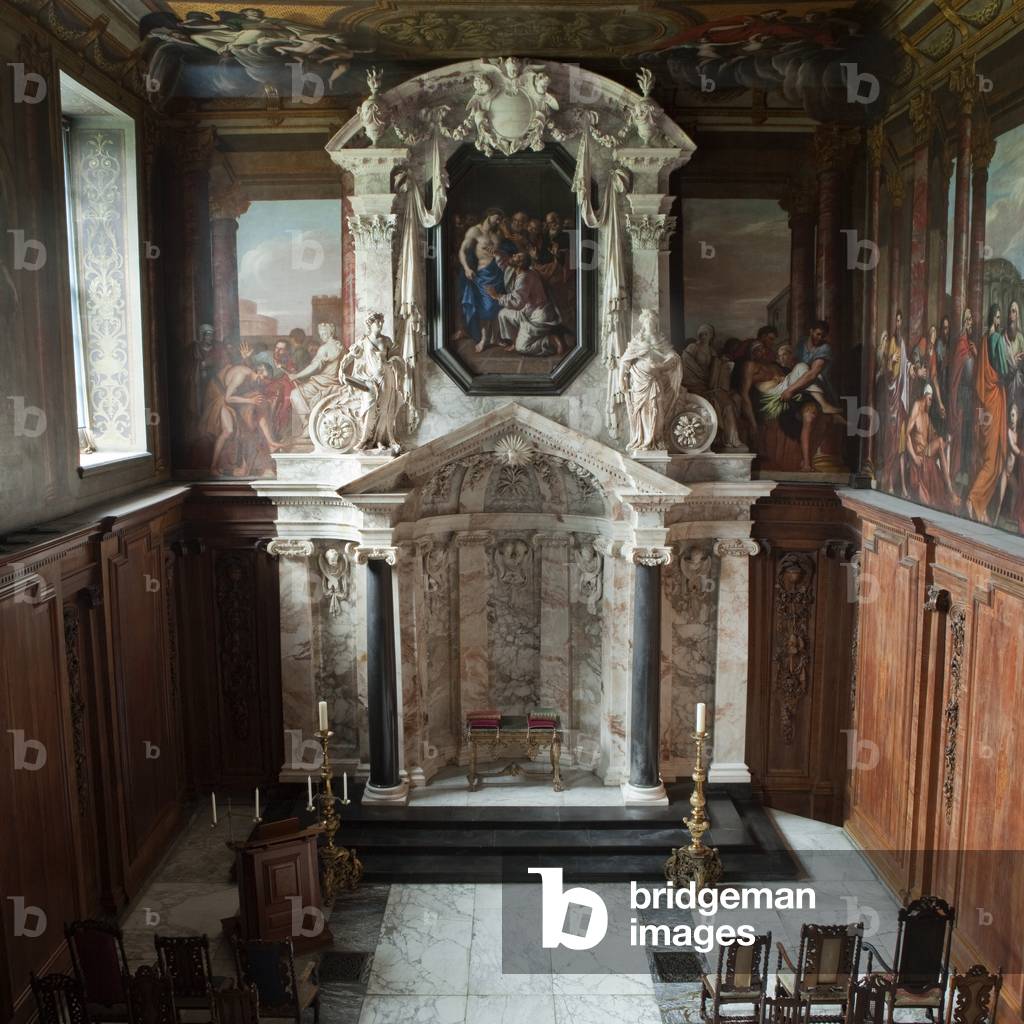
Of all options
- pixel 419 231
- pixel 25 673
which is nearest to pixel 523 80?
pixel 419 231

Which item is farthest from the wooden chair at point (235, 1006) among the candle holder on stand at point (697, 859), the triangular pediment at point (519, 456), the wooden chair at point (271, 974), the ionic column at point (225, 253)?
the ionic column at point (225, 253)

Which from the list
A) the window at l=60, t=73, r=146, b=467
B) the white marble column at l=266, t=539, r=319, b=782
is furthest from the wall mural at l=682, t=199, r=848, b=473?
the window at l=60, t=73, r=146, b=467

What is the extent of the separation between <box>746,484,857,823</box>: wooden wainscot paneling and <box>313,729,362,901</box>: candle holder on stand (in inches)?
213

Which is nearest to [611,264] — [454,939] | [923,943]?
[454,939]

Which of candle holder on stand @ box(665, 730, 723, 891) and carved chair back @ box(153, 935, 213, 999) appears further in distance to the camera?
candle holder on stand @ box(665, 730, 723, 891)

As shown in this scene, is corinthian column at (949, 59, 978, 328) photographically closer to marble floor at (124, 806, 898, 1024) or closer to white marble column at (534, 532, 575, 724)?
white marble column at (534, 532, 575, 724)

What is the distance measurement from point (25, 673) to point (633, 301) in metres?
7.96

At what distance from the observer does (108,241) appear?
38.2 ft

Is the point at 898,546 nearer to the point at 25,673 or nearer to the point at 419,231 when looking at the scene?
the point at 419,231

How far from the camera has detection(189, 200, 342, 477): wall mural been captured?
40.9ft

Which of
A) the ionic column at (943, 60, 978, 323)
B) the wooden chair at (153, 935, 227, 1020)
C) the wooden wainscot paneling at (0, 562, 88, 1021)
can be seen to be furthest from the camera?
the ionic column at (943, 60, 978, 323)

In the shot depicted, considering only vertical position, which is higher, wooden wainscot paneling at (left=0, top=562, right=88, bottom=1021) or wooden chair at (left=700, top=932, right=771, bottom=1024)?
wooden wainscot paneling at (left=0, top=562, right=88, bottom=1021)

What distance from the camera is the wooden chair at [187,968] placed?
7664 millimetres

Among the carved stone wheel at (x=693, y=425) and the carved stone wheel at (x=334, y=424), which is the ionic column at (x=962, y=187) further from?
the carved stone wheel at (x=334, y=424)
